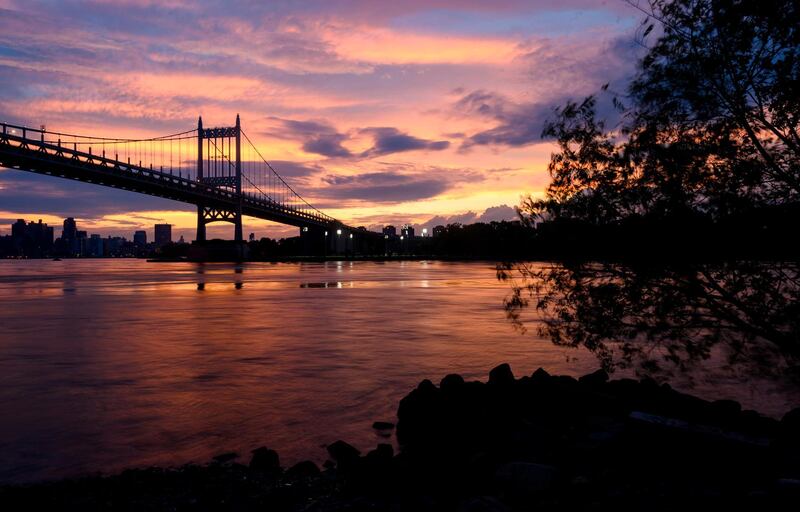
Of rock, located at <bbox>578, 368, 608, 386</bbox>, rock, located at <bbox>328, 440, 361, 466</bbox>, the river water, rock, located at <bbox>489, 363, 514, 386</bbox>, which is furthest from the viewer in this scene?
rock, located at <bbox>578, 368, 608, 386</bbox>

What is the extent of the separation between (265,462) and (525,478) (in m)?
2.89

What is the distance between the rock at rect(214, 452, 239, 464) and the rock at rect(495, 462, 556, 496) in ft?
10.9

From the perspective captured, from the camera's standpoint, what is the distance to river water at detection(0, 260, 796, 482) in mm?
7719

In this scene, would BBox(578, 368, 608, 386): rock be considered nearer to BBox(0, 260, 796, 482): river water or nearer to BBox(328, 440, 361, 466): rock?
BBox(0, 260, 796, 482): river water

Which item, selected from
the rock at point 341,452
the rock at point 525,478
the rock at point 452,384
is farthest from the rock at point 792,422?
the rock at point 341,452

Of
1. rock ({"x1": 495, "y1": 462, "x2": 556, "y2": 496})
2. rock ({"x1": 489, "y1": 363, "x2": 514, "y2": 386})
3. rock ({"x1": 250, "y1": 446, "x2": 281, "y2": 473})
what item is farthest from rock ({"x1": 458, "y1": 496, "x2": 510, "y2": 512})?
rock ({"x1": 489, "y1": 363, "x2": 514, "y2": 386})

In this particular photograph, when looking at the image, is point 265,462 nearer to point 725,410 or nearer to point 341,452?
point 341,452

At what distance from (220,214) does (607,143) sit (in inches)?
3726

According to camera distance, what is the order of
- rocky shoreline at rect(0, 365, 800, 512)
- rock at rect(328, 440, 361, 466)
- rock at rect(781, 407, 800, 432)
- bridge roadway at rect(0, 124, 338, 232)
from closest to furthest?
rocky shoreline at rect(0, 365, 800, 512)
rock at rect(328, 440, 361, 466)
rock at rect(781, 407, 800, 432)
bridge roadway at rect(0, 124, 338, 232)

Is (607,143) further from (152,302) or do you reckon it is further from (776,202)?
(152,302)

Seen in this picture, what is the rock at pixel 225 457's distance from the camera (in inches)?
275

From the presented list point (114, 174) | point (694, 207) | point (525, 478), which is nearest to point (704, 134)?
point (694, 207)

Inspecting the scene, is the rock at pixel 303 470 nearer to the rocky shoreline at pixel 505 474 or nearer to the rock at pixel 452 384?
the rocky shoreline at pixel 505 474

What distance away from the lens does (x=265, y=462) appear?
654cm
